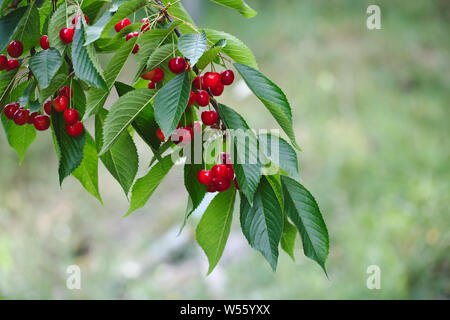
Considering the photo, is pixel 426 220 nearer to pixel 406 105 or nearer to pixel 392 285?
pixel 392 285

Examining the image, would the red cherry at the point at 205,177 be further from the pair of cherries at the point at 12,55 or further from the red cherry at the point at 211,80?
the pair of cherries at the point at 12,55

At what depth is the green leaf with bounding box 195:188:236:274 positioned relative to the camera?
1.60ft

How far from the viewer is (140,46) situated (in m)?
0.44

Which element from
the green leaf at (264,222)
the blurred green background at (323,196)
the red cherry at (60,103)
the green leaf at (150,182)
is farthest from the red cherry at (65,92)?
the blurred green background at (323,196)

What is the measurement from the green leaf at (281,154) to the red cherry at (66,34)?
0.22 m

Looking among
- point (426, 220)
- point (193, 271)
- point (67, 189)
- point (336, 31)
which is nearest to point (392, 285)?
point (426, 220)

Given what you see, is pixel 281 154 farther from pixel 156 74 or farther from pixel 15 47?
pixel 15 47

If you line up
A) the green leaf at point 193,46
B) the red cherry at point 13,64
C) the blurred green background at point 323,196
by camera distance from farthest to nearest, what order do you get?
the blurred green background at point 323,196 < the red cherry at point 13,64 < the green leaf at point 193,46

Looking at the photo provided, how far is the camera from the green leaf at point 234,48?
47cm

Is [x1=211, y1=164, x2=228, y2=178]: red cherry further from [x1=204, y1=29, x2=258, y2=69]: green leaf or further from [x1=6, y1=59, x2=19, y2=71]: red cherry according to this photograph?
[x1=6, y1=59, x2=19, y2=71]: red cherry

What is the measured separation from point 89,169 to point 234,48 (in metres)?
0.24

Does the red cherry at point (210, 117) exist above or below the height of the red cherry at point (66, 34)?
below

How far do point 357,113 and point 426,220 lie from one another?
4.32 ft

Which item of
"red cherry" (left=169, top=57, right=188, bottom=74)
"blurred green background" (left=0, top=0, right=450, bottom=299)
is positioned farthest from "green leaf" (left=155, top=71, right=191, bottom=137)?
"blurred green background" (left=0, top=0, right=450, bottom=299)
